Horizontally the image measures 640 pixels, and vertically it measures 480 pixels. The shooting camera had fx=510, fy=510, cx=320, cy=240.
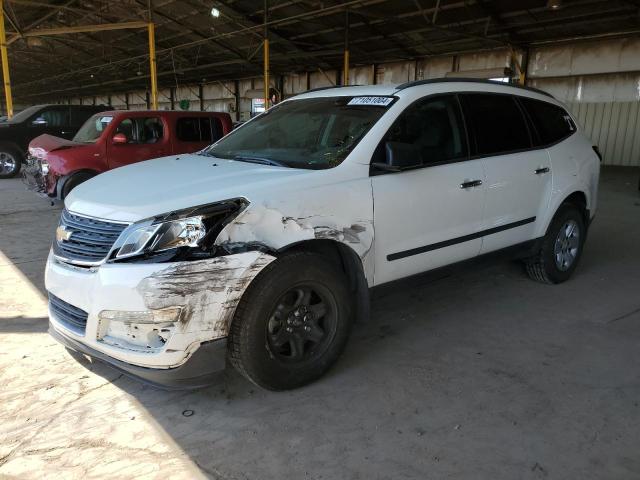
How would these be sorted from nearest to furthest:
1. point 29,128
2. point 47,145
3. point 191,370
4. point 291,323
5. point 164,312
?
point 164,312 < point 191,370 < point 291,323 < point 47,145 < point 29,128

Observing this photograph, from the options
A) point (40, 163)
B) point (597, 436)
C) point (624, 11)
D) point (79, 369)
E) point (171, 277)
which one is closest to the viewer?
point (171, 277)

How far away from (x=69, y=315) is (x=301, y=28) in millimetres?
16709

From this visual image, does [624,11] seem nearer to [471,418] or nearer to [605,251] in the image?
[605,251]

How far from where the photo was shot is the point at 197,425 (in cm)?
265

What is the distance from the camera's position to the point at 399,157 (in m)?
3.07

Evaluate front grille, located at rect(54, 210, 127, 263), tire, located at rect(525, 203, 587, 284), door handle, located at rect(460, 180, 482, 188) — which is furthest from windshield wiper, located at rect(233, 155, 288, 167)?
tire, located at rect(525, 203, 587, 284)

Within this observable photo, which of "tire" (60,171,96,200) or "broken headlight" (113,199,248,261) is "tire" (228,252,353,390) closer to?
"broken headlight" (113,199,248,261)

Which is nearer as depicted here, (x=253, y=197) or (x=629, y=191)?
(x=253, y=197)

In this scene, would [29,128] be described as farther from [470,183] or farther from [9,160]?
[470,183]

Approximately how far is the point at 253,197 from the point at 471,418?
1.65m

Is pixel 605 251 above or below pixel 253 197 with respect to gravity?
below

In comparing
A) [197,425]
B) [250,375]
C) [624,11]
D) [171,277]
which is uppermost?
[624,11]

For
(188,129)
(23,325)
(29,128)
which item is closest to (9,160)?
(29,128)

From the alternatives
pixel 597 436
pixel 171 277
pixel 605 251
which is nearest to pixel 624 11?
pixel 605 251
